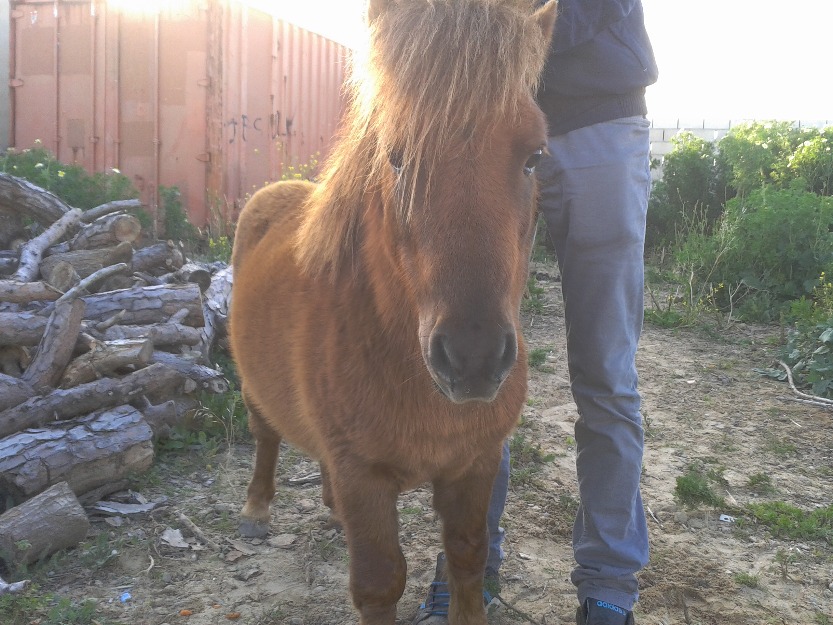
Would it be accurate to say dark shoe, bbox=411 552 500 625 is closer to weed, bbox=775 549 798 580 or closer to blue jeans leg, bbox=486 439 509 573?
blue jeans leg, bbox=486 439 509 573

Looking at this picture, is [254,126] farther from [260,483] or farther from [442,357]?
[442,357]

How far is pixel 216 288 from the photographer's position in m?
5.14

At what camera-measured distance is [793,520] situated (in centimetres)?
312

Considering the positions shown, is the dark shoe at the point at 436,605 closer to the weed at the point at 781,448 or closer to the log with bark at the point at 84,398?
the log with bark at the point at 84,398

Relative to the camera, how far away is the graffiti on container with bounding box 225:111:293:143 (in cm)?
797

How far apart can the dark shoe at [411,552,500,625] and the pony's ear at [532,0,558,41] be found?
6.30 feet

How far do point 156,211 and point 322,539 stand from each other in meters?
5.49

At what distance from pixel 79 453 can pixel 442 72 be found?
2.49m

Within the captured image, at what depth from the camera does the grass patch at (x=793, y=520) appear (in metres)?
3.00

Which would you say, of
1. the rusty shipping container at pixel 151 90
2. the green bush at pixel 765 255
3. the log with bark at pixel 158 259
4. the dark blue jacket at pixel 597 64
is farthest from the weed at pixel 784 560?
the rusty shipping container at pixel 151 90

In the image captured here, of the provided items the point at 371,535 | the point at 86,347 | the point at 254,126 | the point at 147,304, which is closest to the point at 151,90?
the point at 254,126

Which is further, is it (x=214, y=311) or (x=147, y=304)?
(x=214, y=311)

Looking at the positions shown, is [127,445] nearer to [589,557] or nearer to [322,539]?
[322,539]

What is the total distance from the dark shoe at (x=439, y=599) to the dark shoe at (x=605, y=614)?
454 mm
